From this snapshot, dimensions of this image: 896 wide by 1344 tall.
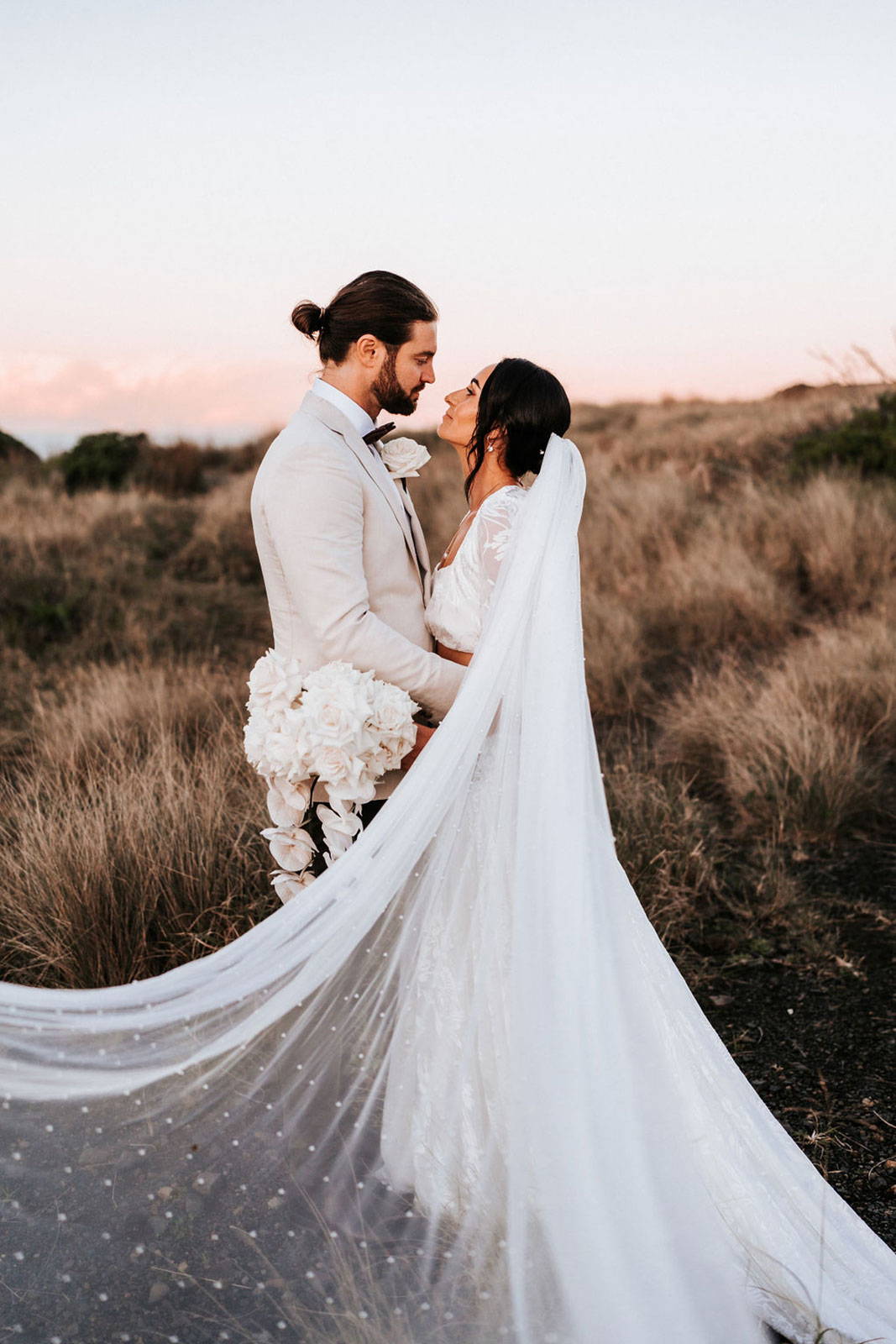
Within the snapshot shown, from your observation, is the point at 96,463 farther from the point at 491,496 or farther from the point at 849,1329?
the point at 849,1329

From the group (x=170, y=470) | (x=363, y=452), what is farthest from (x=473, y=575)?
(x=170, y=470)

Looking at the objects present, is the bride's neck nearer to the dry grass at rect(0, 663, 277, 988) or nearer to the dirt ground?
the dry grass at rect(0, 663, 277, 988)

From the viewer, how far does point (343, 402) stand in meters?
2.87

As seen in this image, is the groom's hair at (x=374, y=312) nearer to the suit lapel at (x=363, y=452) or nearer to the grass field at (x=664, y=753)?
the suit lapel at (x=363, y=452)

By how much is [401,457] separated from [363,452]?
250 mm

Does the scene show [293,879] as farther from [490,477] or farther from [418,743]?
[490,477]

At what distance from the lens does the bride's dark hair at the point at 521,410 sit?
2.85 metres

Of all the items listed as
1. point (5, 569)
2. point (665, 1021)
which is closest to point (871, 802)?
point (665, 1021)

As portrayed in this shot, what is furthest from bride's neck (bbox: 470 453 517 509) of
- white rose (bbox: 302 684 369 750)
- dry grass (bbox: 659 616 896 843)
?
dry grass (bbox: 659 616 896 843)

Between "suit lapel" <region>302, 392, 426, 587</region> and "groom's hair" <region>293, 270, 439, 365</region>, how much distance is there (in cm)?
17

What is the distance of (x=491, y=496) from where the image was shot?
9.50ft

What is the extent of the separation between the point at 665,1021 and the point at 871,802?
3.65 metres

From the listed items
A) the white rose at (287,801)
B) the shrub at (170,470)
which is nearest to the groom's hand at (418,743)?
the white rose at (287,801)

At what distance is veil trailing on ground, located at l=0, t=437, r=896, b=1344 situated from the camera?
1990mm
